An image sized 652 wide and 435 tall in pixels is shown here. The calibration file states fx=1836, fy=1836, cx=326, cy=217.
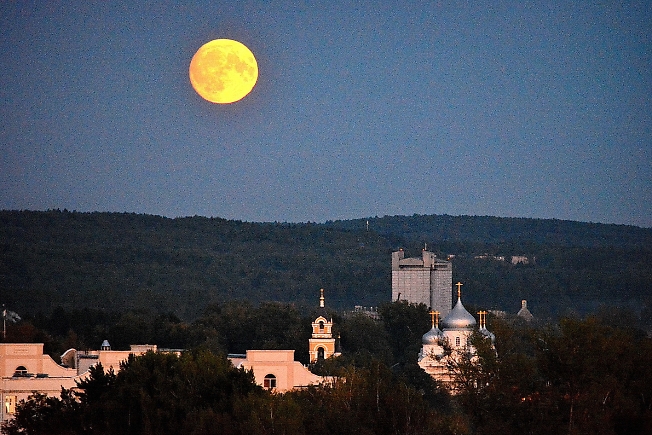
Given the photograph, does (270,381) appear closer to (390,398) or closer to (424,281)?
(390,398)

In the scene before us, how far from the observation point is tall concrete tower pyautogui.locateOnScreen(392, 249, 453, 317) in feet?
426

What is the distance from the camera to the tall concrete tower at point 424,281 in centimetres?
12988

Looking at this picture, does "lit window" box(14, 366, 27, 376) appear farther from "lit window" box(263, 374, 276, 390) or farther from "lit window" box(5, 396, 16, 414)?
"lit window" box(263, 374, 276, 390)

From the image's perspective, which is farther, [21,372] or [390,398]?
[21,372]

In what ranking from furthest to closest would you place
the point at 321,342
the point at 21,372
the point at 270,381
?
the point at 321,342
the point at 21,372
the point at 270,381

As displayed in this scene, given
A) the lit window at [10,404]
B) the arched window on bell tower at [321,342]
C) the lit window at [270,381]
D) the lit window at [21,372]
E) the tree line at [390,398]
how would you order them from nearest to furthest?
the tree line at [390,398], the lit window at [10,404], the lit window at [270,381], the lit window at [21,372], the arched window on bell tower at [321,342]

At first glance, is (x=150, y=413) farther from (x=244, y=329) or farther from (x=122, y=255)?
(x=122, y=255)

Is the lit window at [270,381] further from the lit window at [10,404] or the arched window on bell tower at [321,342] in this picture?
the arched window on bell tower at [321,342]

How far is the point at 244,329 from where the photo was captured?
350ft

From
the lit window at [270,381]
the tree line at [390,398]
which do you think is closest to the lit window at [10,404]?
the tree line at [390,398]

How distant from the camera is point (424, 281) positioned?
5202 inches

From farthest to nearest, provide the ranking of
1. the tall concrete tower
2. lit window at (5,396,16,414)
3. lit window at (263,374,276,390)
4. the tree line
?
the tall concrete tower, lit window at (263,374,276,390), lit window at (5,396,16,414), the tree line

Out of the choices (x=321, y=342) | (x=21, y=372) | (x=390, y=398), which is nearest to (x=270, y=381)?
(x=21, y=372)

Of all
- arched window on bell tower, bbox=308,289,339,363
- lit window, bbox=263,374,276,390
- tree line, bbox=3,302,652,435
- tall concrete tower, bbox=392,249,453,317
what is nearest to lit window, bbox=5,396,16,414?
tree line, bbox=3,302,652,435
